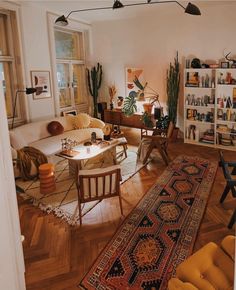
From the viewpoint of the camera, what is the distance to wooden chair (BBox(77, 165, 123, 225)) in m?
3.15

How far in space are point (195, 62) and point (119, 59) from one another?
88.5 inches

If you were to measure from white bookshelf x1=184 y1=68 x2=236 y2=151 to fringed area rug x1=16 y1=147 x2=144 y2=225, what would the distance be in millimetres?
A: 1992

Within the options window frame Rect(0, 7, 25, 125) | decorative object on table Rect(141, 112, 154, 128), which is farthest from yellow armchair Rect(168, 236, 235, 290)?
window frame Rect(0, 7, 25, 125)

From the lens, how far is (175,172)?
4.70m

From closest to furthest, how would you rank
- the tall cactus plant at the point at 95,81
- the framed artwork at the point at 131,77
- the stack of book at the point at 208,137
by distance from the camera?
the stack of book at the point at 208,137, the framed artwork at the point at 131,77, the tall cactus plant at the point at 95,81

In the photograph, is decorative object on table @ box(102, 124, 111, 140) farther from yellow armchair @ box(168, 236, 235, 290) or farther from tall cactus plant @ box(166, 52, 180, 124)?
yellow armchair @ box(168, 236, 235, 290)

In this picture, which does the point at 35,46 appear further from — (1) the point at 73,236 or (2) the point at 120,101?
(1) the point at 73,236

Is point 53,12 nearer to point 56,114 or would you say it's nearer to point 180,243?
point 56,114

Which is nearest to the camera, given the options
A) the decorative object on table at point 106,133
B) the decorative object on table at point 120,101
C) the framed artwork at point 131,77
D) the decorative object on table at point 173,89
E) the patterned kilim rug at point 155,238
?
the patterned kilim rug at point 155,238

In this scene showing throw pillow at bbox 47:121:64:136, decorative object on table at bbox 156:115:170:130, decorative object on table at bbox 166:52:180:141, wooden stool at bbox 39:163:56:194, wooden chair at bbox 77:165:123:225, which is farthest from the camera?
decorative object on table at bbox 166:52:180:141

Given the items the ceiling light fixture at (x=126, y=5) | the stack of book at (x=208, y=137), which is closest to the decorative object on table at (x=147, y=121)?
the stack of book at (x=208, y=137)

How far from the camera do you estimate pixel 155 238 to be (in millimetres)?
2936

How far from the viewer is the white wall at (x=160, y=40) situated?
571 centimetres

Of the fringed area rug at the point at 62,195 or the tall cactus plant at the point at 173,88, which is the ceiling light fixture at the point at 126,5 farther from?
the fringed area rug at the point at 62,195
